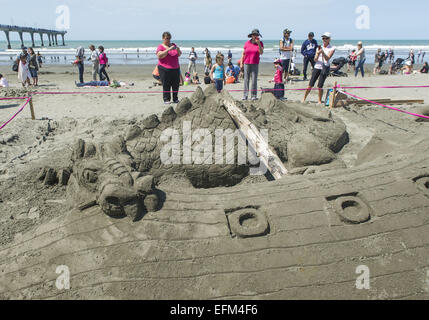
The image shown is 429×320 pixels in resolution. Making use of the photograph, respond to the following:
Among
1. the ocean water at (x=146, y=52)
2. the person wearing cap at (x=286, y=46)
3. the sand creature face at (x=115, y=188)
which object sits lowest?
the sand creature face at (x=115, y=188)

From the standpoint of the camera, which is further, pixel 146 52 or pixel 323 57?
pixel 146 52

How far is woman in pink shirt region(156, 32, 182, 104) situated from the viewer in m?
6.65

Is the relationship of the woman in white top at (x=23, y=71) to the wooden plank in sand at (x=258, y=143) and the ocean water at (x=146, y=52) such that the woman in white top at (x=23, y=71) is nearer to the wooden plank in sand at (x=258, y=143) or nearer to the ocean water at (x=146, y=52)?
the wooden plank in sand at (x=258, y=143)

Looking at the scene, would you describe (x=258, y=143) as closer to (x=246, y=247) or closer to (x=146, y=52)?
(x=246, y=247)

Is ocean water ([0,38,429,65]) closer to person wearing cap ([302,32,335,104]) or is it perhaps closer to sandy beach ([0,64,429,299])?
person wearing cap ([302,32,335,104])

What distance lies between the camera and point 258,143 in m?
4.06

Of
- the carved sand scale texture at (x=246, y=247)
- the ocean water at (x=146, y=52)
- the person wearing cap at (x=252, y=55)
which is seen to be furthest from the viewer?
the ocean water at (x=146, y=52)

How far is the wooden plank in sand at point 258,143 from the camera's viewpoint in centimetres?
388

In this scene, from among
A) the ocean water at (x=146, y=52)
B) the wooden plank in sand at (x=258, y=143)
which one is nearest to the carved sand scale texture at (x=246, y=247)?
the wooden plank in sand at (x=258, y=143)

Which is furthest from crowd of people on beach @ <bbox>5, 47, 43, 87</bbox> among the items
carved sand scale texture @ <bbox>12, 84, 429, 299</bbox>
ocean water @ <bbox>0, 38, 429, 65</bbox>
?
ocean water @ <bbox>0, 38, 429, 65</bbox>

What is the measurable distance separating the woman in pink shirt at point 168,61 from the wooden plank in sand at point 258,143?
9.85 feet

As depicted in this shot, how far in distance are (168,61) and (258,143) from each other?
3763 mm

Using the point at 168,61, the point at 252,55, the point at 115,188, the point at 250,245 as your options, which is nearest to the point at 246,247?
the point at 250,245
